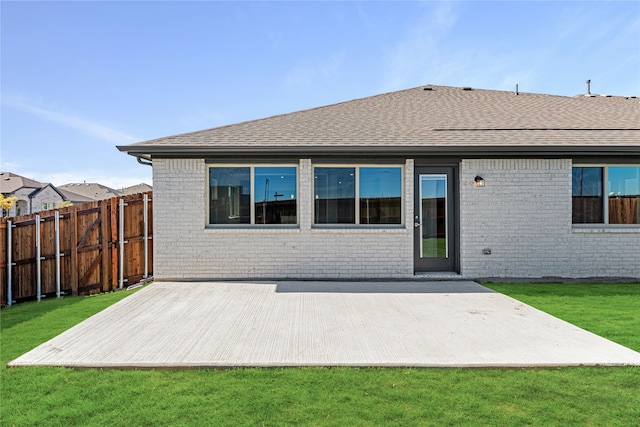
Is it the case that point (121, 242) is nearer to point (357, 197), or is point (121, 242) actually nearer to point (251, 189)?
point (251, 189)

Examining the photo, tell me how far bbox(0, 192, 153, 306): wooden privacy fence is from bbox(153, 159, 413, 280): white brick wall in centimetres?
65

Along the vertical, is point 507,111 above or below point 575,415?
above

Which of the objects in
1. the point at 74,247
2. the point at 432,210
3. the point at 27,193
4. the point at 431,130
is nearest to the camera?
the point at 74,247

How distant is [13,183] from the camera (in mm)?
36281

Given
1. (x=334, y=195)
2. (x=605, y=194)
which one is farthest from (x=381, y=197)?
(x=605, y=194)

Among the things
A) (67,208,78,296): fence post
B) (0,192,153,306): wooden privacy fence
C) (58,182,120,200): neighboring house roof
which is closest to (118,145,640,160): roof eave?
(0,192,153,306): wooden privacy fence

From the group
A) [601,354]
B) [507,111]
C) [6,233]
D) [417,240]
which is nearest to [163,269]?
[6,233]

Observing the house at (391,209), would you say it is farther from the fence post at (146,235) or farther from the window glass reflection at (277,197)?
the fence post at (146,235)

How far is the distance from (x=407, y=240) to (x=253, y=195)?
3.63m

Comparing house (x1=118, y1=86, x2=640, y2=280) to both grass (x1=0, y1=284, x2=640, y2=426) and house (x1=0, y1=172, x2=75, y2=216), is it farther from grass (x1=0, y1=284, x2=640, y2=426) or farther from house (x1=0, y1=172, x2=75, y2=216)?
house (x1=0, y1=172, x2=75, y2=216)

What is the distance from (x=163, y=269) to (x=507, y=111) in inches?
395

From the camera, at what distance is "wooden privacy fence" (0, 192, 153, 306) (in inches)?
258

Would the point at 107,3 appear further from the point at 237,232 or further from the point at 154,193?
the point at 237,232

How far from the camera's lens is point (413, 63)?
13898 mm
